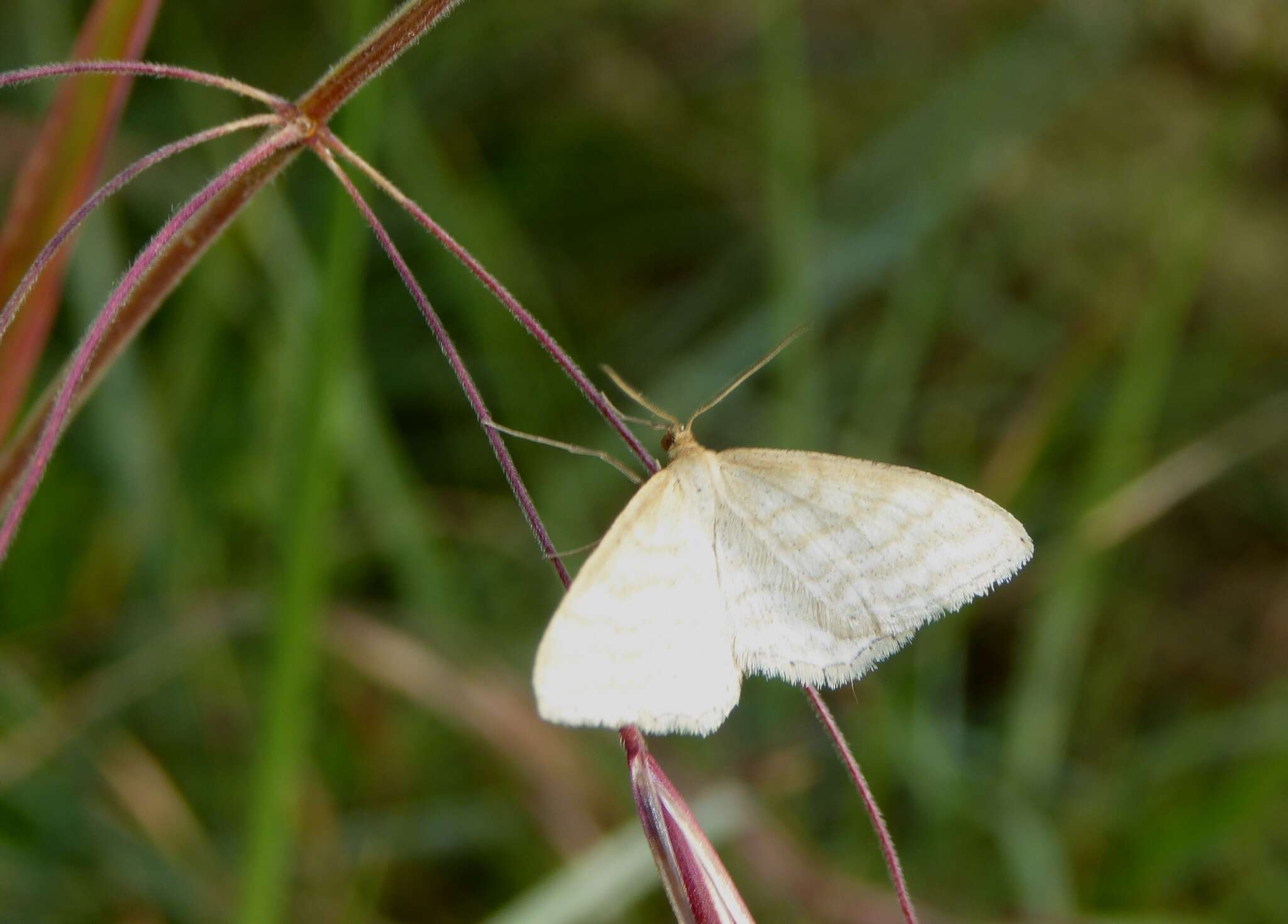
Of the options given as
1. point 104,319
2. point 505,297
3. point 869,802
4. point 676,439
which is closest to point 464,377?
point 505,297

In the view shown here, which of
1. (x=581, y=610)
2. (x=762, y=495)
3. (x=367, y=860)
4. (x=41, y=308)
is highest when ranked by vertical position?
(x=367, y=860)

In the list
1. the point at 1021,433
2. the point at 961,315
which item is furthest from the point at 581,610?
the point at 961,315

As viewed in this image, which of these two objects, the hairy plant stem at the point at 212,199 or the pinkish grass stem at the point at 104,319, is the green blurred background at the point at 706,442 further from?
the pinkish grass stem at the point at 104,319

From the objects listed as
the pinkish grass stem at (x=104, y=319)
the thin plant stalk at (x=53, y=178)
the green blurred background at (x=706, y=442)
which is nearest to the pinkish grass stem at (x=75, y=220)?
the pinkish grass stem at (x=104, y=319)

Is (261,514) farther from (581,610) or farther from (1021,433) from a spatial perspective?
(581,610)

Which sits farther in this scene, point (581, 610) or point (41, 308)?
point (41, 308)

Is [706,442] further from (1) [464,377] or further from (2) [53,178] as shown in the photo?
(1) [464,377]
